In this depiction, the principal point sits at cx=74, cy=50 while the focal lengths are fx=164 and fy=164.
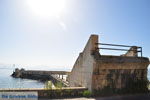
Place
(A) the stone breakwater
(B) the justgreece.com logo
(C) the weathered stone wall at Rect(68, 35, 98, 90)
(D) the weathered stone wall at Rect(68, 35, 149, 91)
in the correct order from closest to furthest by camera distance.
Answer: (B) the justgreece.com logo
(D) the weathered stone wall at Rect(68, 35, 149, 91)
(C) the weathered stone wall at Rect(68, 35, 98, 90)
(A) the stone breakwater

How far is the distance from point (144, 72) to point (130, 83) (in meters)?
1.41

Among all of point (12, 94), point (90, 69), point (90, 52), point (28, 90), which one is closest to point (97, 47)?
point (90, 52)

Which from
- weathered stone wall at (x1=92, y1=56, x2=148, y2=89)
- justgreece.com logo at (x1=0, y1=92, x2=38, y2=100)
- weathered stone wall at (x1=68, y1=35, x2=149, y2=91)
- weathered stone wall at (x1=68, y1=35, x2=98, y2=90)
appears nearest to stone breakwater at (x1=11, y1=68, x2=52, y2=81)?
weathered stone wall at (x1=68, y1=35, x2=98, y2=90)

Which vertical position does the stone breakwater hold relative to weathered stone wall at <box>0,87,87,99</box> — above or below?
below

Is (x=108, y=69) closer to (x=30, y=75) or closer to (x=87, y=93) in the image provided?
(x=87, y=93)

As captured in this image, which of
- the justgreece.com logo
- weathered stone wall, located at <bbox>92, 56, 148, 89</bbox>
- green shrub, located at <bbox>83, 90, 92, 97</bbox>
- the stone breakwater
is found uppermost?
weathered stone wall, located at <bbox>92, 56, 148, 89</bbox>

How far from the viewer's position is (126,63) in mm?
10656

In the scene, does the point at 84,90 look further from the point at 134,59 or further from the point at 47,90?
the point at 134,59

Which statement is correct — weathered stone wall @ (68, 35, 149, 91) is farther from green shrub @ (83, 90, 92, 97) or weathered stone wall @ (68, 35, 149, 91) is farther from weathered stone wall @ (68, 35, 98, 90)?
green shrub @ (83, 90, 92, 97)

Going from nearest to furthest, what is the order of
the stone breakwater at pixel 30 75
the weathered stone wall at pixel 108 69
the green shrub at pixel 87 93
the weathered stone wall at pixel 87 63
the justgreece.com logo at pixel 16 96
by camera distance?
the justgreece.com logo at pixel 16 96, the green shrub at pixel 87 93, the weathered stone wall at pixel 108 69, the weathered stone wall at pixel 87 63, the stone breakwater at pixel 30 75

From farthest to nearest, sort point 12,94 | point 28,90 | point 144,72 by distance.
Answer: point 144,72 → point 28,90 → point 12,94

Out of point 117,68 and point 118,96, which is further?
point 117,68

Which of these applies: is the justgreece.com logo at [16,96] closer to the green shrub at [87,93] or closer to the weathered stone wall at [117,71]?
the green shrub at [87,93]

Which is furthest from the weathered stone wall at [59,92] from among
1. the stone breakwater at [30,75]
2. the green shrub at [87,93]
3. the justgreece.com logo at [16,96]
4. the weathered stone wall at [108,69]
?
the stone breakwater at [30,75]
